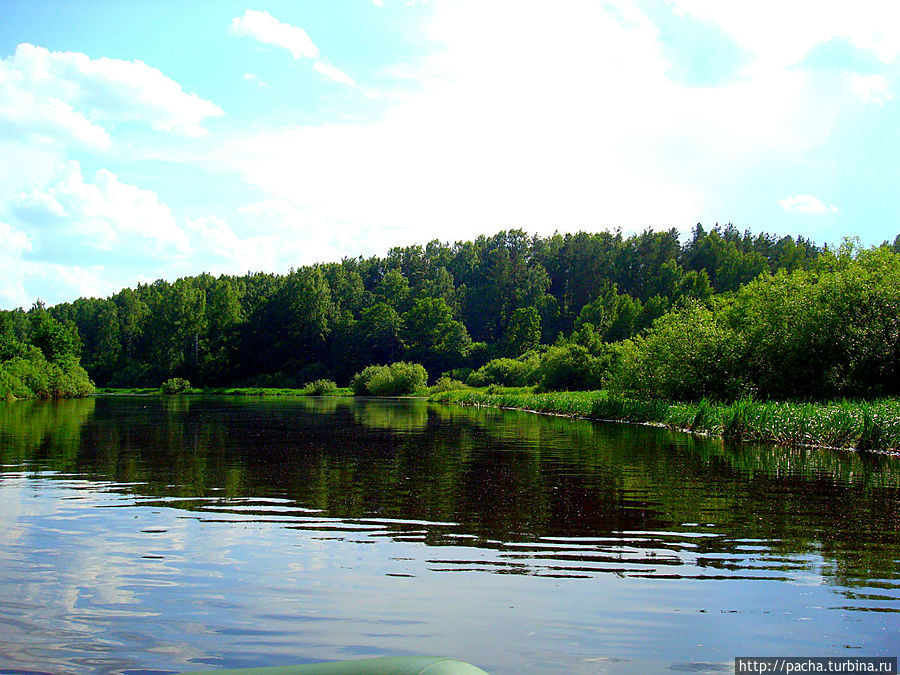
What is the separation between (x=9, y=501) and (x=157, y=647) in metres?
9.88

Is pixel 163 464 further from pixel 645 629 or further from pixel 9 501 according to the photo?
pixel 645 629

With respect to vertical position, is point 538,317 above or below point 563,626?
→ above

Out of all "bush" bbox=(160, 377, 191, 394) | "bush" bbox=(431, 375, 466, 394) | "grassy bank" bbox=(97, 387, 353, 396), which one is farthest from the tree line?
"bush" bbox=(431, 375, 466, 394)

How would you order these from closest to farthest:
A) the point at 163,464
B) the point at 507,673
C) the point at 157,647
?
the point at 507,673 → the point at 157,647 → the point at 163,464

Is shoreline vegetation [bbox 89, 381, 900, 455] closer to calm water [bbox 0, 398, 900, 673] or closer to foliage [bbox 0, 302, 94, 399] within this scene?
calm water [bbox 0, 398, 900, 673]

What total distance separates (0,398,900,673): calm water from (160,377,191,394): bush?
107 meters

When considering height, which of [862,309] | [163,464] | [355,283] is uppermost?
[355,283]

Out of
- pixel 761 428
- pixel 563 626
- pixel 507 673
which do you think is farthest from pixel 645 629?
pixel 761 428

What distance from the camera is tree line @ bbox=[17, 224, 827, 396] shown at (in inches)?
5463

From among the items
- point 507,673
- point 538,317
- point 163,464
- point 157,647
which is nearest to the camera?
point 507,673

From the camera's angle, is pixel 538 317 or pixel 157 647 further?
pixel 538 317

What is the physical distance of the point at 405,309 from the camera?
15462cm

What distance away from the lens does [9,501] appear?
48.2 ft

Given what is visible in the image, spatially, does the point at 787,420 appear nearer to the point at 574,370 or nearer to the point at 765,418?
the point at 765,418
